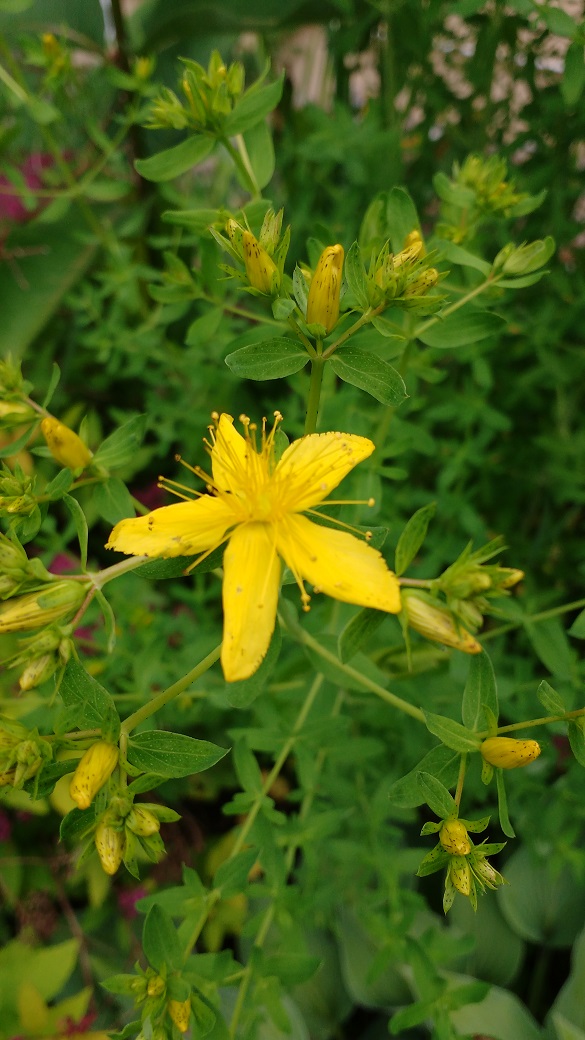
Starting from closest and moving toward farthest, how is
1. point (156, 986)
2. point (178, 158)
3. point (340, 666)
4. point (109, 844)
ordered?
point (109, 844)
point (156, 986)
point (340, 666)
point (178, 158)

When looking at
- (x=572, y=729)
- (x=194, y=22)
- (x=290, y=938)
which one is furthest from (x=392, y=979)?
(x=194, y=22)

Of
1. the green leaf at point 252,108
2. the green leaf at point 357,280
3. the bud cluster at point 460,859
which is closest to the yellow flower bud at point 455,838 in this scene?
the bud cluster at point 460,859

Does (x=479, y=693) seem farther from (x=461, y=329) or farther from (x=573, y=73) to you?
(x=573, y=73)

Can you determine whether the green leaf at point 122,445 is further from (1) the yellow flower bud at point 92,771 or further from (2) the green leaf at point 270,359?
(1) the yellow flower bud at point 92,771

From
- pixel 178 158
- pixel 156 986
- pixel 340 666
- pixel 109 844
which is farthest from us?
pixel 178 158

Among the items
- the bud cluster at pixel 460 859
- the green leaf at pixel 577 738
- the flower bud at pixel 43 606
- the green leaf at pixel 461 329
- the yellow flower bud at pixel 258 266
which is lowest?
the bud cluster at pixel 460 859

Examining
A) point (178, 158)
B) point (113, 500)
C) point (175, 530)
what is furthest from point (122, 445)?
point (178, 158)
